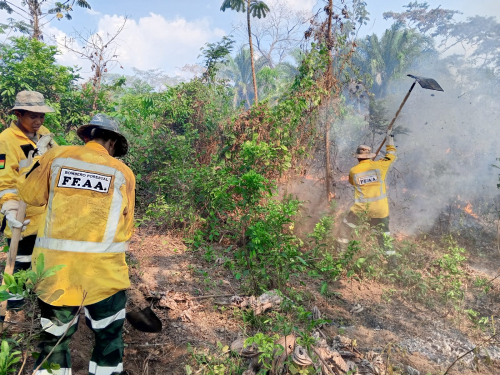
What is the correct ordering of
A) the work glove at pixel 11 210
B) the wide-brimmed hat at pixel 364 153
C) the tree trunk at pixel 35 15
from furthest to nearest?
the tree trunk at pixel 35 15 → the wide-brimmed hat at pixel 364 153 → the work glove at pixel 11 210

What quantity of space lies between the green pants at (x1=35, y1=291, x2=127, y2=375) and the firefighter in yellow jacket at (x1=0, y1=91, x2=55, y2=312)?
3.28 ft

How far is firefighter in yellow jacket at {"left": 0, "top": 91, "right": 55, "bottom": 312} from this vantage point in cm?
279

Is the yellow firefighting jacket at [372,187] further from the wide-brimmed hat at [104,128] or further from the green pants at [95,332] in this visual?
the green pants at [95,332]

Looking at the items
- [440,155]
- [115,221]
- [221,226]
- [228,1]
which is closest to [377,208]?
[221,226]

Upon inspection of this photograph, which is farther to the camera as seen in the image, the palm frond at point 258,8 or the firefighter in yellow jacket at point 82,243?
the palm frond at point 258,8

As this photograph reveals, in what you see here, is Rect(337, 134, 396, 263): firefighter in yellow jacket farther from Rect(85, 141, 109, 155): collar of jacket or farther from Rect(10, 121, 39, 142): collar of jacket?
Rect(10, 121, 39, 142): collar of jacket

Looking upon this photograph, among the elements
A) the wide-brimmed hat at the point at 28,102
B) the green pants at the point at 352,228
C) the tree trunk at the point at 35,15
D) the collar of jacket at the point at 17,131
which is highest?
the tree trunk at the point at 35,15

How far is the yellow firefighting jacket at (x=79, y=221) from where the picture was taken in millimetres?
2033

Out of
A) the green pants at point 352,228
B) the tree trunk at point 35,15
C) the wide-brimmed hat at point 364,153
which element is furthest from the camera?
the tree trunk at point 35,15

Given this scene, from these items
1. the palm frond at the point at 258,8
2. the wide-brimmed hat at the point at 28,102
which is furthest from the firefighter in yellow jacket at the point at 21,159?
the palm frond at the point at 258,8

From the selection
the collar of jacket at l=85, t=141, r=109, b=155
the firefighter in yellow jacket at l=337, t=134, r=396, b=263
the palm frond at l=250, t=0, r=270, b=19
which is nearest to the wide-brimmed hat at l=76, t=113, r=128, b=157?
the collar of jacket at l=85, t=141, r=109, b=155

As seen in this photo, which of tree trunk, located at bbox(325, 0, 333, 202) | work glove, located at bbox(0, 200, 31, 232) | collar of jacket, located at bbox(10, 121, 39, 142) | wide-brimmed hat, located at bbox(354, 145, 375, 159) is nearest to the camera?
work glove, located at bbox(0, 200, 31, 232)

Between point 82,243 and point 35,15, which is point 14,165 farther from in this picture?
point 35,15

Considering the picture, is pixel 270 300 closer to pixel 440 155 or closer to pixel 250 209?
pixel 250 209
